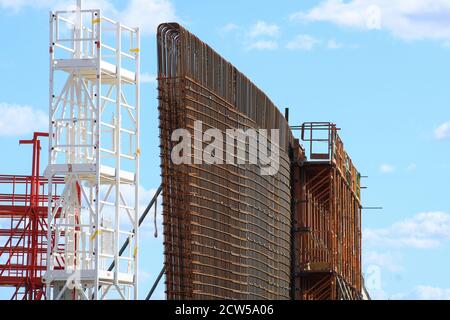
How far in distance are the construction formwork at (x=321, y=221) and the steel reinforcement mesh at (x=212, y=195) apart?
6.56m

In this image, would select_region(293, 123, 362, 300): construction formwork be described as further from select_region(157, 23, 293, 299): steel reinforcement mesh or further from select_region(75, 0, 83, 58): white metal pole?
select_region(75, 0, 83, 58): white metal pole

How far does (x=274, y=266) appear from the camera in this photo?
6291cm

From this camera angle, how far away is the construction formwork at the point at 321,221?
70.0 meters

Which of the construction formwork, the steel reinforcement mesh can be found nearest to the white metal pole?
the steel reinforcement mesh

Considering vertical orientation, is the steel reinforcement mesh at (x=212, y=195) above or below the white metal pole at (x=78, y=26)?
below

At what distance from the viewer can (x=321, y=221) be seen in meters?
77.4

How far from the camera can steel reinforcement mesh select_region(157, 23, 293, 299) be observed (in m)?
47.8

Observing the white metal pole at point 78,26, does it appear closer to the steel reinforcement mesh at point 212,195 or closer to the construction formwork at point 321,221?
the steel reinforcement mesh at point 212,195

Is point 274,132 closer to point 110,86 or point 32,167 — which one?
point 32,167

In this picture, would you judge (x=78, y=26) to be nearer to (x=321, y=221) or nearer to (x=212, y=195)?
(x=212, y=195)

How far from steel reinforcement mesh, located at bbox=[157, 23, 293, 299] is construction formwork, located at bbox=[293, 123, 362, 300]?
6556 millimetres

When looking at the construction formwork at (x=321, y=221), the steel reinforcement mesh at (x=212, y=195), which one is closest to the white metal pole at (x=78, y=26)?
the steel reinforcement mesh at (x=212, y=195)

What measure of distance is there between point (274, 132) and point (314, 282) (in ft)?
37.0

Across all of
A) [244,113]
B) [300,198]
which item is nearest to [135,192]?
[244,113]
